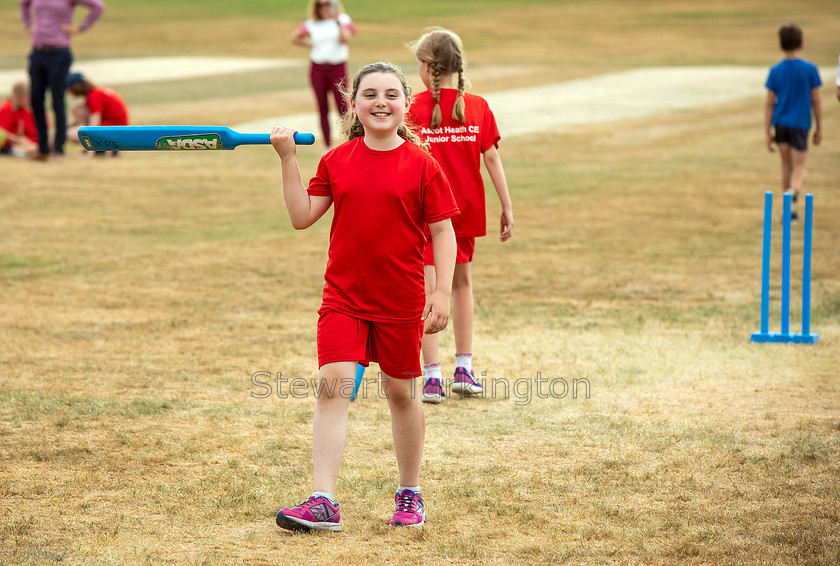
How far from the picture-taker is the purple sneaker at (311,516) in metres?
4.13

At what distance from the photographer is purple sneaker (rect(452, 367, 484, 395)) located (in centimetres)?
616

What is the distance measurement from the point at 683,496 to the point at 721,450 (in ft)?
2.17

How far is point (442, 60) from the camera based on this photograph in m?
5.89

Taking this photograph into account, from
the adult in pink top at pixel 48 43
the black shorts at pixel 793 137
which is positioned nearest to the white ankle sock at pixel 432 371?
the black shorts at pixel 793 137

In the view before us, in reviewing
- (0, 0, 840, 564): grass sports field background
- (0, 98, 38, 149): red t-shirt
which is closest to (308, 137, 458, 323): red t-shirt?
A: (0, 0, 840, 564): grass sports field background

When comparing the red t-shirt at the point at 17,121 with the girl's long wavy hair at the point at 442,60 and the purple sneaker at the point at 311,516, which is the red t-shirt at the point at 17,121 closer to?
the girl's long wavy hair at the point at 442,60

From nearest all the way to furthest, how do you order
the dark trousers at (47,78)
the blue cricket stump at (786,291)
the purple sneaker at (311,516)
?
1. the purple sneaker at (311,516)
2. the blue cricket stump at (786,291)
3. the dark trousers at (47,78)

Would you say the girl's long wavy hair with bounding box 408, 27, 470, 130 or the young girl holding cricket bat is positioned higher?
the girl's long wavy hair with bounding box 408, 27, 470, 130

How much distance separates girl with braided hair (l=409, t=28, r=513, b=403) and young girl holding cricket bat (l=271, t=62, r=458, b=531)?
1.63 metres

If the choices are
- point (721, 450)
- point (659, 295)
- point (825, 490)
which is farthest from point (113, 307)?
point (825, 490)

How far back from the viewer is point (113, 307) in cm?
819

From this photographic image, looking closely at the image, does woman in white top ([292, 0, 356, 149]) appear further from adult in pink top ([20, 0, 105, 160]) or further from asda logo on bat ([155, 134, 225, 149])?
asda logo on bat ([155, 134, 225, 149])

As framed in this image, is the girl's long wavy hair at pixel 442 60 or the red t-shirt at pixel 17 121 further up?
the red t-shirt at pixel 17 121

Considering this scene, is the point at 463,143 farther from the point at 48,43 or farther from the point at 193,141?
the point at 48,43
